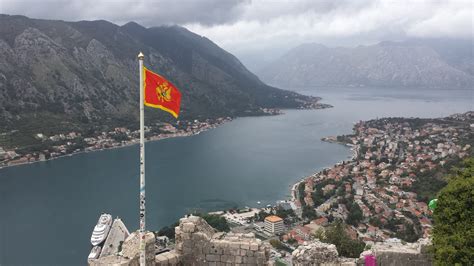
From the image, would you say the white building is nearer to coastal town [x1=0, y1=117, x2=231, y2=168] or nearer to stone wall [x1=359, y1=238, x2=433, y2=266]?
stone wall [x1=359, y1=238, x2=433, y2=266]

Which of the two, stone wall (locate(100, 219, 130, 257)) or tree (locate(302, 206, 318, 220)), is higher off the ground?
tree (locate(302, 206, 318, 220))

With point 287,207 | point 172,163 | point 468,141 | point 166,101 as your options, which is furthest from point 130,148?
point 166,101

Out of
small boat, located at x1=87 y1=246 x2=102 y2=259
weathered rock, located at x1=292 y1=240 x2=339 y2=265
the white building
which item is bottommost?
small boat, located at x1=87 y1=246 x2=102 y2=259

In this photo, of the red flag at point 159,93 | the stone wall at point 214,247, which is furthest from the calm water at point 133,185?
the red flag at point 159,93

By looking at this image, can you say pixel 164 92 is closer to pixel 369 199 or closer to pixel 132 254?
pixel 132 254

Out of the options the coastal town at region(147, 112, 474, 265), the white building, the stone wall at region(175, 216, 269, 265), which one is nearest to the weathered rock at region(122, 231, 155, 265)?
the stone wall at region(175, 216, 269, 265)

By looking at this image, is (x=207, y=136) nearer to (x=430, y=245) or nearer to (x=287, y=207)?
(x=287, y=207)

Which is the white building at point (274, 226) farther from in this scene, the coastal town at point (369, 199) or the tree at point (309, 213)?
the tree at point (309, 213)

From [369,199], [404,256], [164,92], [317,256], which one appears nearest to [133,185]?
[369,199]
